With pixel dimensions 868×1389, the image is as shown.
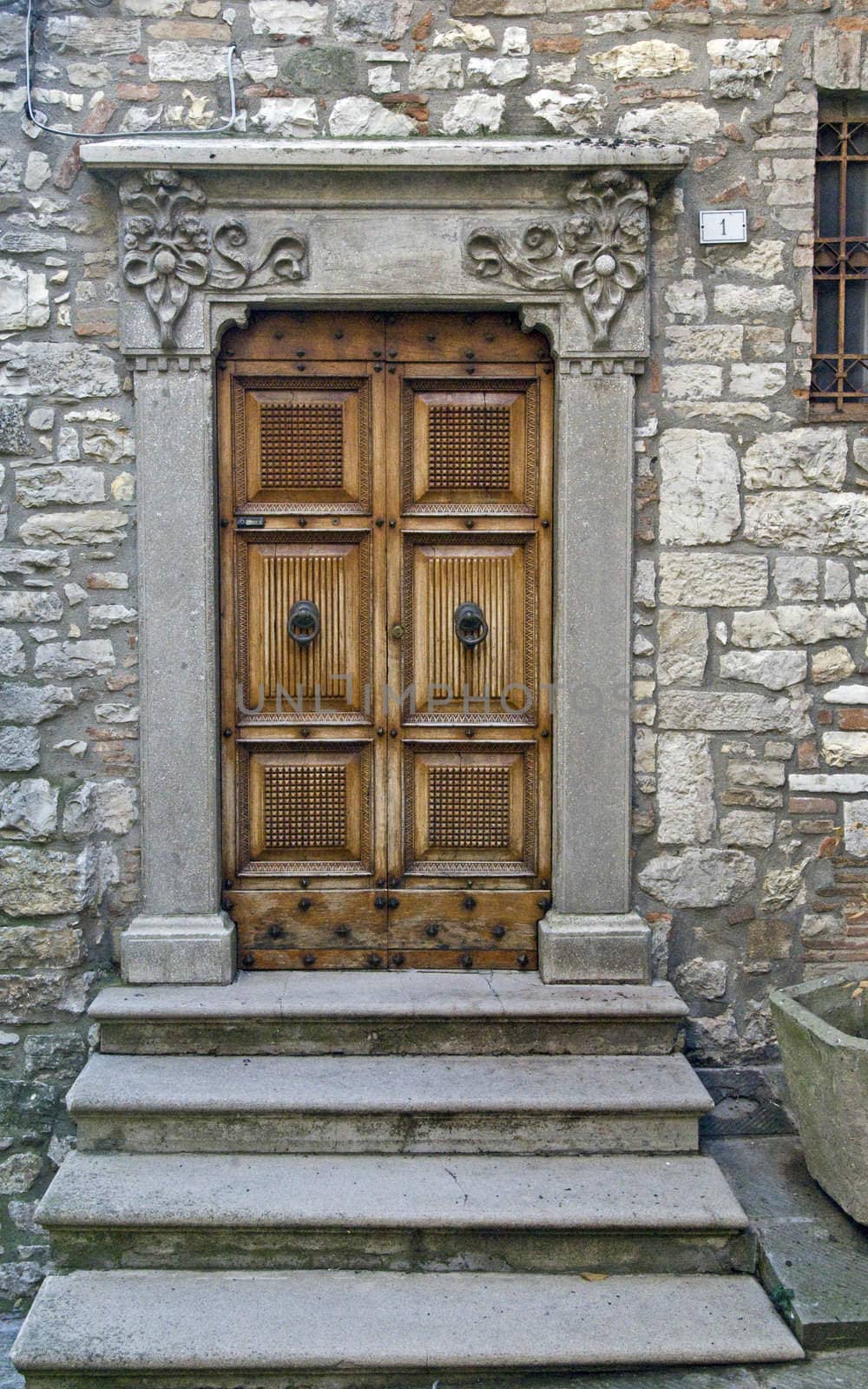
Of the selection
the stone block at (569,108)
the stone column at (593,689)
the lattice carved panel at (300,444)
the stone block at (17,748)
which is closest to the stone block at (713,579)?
the stone column at (593,689)

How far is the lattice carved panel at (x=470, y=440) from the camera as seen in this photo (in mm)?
3879

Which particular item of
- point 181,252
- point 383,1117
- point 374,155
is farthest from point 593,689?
point 181,252

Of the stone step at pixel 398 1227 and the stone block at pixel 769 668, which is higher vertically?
the stone block at pixel 769 668

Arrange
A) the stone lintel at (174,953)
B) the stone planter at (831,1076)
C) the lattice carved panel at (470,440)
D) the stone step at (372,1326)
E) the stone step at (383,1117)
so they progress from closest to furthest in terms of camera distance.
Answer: the stone step at (372,1326), the stone planter at (831,1076), the stone step at (383,1117), the stone lintel at (174,953), the lattice carved panel at (470,440)

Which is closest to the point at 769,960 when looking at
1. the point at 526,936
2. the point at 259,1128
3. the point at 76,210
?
the point at 526,936

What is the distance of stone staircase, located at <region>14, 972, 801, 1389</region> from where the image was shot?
9.50ft

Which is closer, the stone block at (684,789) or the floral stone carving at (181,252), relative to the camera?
the floral stone carving at (181,252)

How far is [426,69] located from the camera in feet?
12.1

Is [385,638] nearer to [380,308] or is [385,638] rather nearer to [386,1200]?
[380,308]

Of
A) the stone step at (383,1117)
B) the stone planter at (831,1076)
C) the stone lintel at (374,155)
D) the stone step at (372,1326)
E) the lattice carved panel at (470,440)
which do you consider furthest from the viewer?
the lattice carved panel at (470,440)

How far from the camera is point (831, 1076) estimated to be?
10.4 ft

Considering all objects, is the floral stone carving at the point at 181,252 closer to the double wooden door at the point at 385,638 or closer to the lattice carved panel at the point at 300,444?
the double wooden door at the point at 385,638

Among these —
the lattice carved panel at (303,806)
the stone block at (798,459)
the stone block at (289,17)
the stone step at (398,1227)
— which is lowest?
the stone step at (398,1227)

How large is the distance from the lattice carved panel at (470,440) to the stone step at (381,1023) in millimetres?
1673
